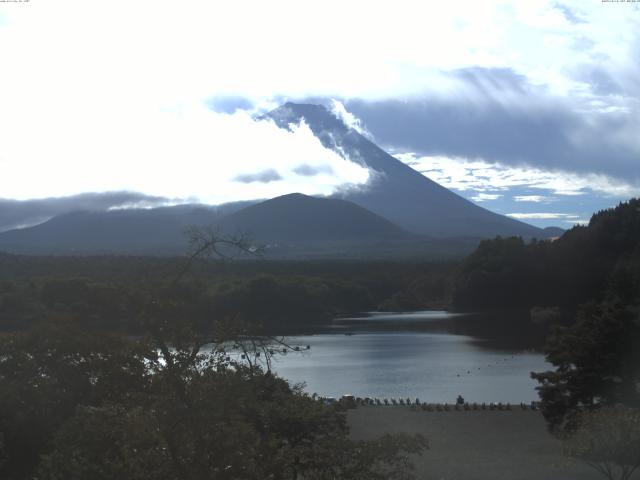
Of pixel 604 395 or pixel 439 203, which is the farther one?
pixel 439 203

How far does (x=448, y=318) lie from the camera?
54.6 m

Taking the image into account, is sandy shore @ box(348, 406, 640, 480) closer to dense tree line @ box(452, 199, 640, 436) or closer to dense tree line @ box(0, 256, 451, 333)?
dense tree line @ box(0, 256, 451, 333)

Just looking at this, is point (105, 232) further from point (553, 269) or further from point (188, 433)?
point (188, 433)

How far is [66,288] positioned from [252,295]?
25.7 metres

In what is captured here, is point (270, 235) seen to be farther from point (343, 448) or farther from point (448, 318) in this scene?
point (343, 448)

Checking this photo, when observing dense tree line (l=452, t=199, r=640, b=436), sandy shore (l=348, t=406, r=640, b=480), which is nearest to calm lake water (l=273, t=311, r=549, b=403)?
sandy shore (l=348, t=406, r=640, b=480)

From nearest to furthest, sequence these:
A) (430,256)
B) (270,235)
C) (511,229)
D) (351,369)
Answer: (351,369) → (430,256) → (270,235) → (511,229)

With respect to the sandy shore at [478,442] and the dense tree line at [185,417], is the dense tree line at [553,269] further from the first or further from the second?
the dense tree line at [185,417]

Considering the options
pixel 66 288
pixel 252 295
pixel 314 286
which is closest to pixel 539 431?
pixel 66 288

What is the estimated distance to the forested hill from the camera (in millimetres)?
54750

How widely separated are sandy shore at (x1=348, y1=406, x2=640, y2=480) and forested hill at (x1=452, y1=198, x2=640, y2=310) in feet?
127

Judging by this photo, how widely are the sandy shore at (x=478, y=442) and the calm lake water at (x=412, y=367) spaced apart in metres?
3.21

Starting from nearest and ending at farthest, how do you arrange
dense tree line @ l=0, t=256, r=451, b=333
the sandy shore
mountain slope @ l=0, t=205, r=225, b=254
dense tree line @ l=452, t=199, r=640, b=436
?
dense tree line @ l=0, t=256, r=451, b=333 < the sandy shore < dense tree line @ l=452, t=199, r=640, b=436 < mountain slope @ l=0, t=205, r=225, b=254

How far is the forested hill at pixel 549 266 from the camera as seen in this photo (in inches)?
2156
